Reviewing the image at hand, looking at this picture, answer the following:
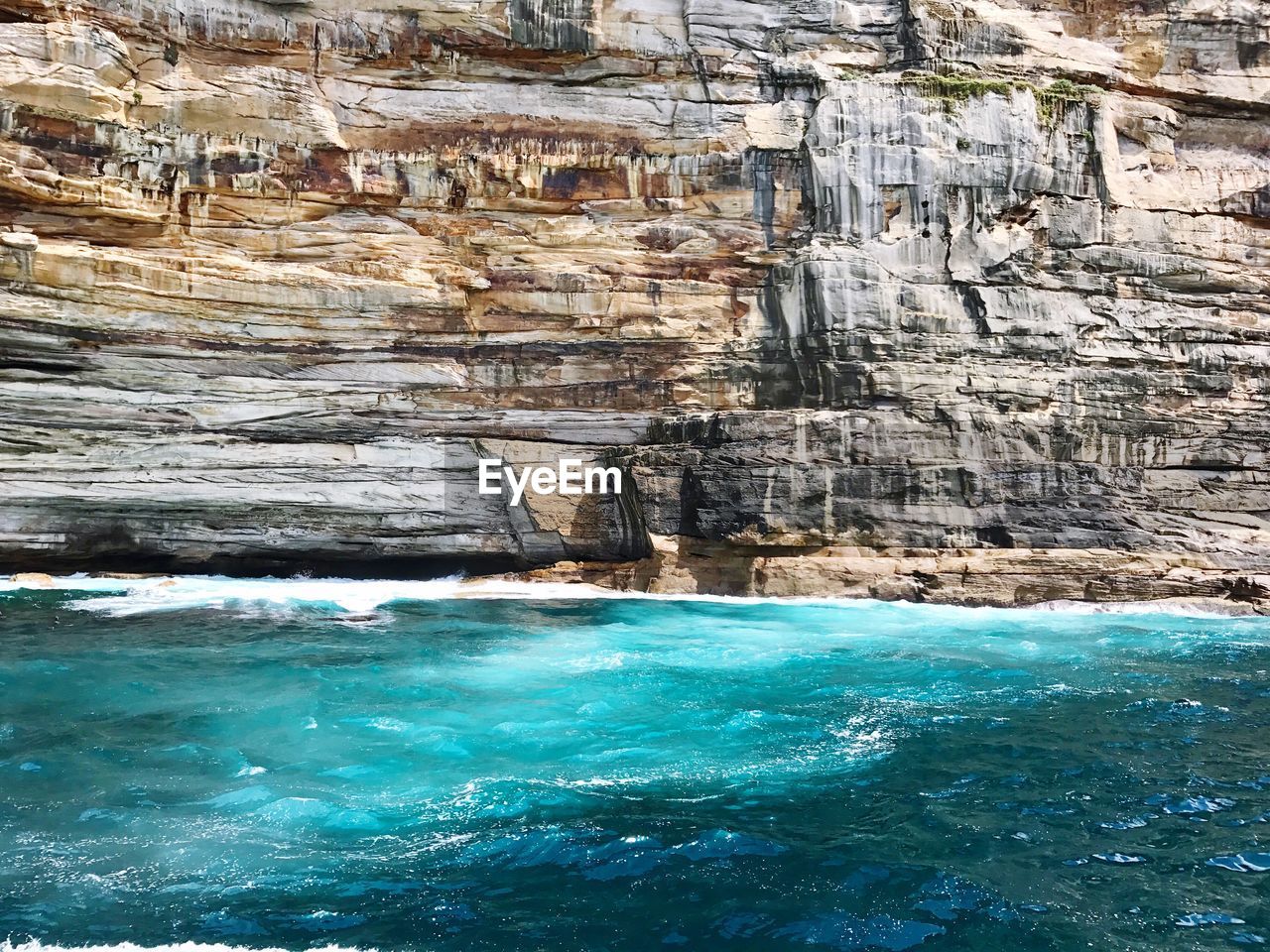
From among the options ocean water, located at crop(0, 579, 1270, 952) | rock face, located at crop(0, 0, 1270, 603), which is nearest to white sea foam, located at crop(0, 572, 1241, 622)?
rock face, located at crop(0, 0, 1270, 603)

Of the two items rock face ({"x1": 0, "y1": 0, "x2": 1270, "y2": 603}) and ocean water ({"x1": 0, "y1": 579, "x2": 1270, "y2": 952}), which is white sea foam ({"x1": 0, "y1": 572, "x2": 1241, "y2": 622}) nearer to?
rock face ({"x1": 0, "y1": 0, "x2": 1270, "y2": 603})

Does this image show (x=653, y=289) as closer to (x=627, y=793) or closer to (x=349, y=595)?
(x=349, y=595)

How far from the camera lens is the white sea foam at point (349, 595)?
19.3 meters

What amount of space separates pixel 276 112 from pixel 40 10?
5967 mm

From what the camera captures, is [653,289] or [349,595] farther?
[653,289]

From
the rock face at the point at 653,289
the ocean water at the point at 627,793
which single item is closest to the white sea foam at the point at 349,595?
the rock face at the point at 653,289

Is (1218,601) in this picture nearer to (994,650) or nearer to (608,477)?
(994,650)

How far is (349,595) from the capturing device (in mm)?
21328

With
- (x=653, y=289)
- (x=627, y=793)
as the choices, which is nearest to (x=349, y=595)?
(x=653, y=289)

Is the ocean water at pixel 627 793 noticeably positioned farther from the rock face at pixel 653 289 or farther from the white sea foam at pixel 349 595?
the rock face at pixel 653 289

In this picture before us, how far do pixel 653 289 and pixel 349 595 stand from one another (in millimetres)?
11766

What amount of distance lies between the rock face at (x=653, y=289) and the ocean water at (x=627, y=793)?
7.18 m

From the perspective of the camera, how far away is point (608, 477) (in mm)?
23938

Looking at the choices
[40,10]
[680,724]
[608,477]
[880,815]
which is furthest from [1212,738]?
[40,10]
